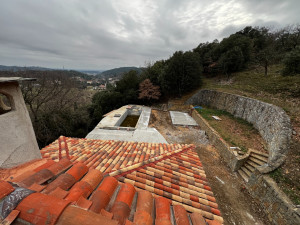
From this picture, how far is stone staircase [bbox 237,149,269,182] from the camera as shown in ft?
21.9

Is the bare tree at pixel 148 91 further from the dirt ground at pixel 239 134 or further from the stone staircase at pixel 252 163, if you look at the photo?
the stone staircase at pixel 252 163

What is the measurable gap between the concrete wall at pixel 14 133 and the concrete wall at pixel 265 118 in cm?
854

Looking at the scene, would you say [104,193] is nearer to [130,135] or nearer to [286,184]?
[286,184]

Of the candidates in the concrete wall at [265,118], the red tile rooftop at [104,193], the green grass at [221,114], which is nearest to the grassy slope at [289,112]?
the concrete wall at [265,118]

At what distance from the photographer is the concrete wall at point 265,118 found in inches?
233

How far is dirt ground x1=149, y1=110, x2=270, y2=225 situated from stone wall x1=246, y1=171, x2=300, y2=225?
31cm

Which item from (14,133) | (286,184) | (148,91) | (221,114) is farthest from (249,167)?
(148,91)

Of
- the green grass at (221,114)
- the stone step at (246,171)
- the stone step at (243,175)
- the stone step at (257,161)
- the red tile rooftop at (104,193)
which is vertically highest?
the red tile rooftop at (104,193)

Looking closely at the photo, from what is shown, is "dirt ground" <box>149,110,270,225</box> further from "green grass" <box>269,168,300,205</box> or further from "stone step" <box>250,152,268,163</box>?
"stone step" <box>250,152,268,163</box>

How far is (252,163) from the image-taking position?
6.93 metres

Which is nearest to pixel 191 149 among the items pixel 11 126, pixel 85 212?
pixel 85 212

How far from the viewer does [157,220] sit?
1.72m

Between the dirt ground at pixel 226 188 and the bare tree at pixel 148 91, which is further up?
the bare tree at pixel 148 91

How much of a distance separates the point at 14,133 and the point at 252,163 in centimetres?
989
